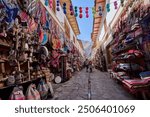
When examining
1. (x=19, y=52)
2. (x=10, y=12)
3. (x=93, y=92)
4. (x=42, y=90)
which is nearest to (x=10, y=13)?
(x=10, y=12)

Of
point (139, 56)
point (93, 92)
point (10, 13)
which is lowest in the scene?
Result: point (93, 92)

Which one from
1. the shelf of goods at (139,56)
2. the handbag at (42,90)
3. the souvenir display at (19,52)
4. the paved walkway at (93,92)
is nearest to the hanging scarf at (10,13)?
the souvenir display at (19,52)

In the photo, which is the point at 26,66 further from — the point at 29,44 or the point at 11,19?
the point at 11,19

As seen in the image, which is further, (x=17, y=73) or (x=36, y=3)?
(x=36, y=3)

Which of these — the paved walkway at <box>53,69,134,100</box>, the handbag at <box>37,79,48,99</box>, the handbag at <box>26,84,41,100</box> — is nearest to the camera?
the handbag at <box>26,84,41,100</box>

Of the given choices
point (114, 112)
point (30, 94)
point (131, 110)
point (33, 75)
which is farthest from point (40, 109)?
point (33, 75)

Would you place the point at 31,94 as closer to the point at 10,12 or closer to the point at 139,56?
the point at 10,12

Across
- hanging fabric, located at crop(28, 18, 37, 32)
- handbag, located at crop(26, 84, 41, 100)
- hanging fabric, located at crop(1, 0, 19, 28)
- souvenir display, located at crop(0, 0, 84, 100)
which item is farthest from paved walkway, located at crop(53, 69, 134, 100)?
hanging fabric, located at crop(1, 0, 19, 28)

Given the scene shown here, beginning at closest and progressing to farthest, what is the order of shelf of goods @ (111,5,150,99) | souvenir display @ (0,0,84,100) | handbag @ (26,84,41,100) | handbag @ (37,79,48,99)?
souvenir display @ (0,0,84,100), shelf of goods @ (111,5,150,99), handbag @ (26,84,41,100), handbag @ (37,79,48,99)

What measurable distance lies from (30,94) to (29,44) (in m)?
1.26

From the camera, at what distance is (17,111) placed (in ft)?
7.18

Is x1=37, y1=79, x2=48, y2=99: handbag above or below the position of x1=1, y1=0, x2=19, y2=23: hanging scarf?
below

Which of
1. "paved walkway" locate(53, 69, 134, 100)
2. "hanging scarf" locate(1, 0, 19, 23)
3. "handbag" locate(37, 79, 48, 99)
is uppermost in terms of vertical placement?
"hanging scarf" locate(1, 0, 19, 23)

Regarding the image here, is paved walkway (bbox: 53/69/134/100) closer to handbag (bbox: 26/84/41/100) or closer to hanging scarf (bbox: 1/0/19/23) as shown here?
handbag (bbox: 26/84/41/100)
